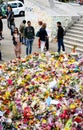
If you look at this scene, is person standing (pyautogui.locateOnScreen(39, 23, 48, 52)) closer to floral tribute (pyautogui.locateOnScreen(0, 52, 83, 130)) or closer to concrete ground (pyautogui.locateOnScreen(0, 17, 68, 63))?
concrete ground (pyautogui.locateOnScreen(0, 17, 68, 63))

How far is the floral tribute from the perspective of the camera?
7656 millimetres

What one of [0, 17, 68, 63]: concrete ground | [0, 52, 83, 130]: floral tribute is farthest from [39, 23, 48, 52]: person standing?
[0, 52, 83, 130]: floral tribute

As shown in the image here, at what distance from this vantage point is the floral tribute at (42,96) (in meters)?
7.66

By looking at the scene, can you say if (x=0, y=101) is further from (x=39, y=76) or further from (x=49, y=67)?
(x=49, y=67)

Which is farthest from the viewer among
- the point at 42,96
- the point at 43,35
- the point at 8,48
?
the point at 8,48

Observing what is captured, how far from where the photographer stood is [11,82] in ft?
31.1

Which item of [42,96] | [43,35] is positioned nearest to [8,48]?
[43,35]

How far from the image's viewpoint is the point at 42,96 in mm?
8445

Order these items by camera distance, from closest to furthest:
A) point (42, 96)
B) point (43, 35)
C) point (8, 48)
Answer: point (42, 96) → point (43, 35) → point (8, 48)

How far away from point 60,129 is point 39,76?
241 centimetres

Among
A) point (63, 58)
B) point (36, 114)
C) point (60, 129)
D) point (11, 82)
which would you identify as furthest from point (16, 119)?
point (63, 58)

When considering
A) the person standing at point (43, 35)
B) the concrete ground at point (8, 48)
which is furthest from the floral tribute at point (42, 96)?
the concrete ground at point (8, 48)

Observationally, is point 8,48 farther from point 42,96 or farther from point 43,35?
point 42,96

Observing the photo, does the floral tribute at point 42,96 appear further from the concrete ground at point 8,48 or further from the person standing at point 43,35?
the concrete ground at point 8,48
